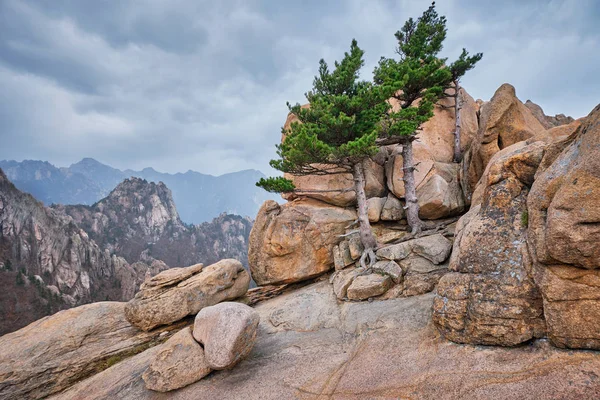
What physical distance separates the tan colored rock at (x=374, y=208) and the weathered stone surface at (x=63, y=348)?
12221mm

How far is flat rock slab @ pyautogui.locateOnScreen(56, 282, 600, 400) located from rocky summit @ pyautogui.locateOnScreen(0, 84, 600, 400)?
4 centimetres

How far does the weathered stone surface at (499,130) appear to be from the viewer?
13.5m

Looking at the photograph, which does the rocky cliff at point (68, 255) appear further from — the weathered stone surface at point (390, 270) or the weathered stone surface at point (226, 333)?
the weathered stone surface at point (390, 270)

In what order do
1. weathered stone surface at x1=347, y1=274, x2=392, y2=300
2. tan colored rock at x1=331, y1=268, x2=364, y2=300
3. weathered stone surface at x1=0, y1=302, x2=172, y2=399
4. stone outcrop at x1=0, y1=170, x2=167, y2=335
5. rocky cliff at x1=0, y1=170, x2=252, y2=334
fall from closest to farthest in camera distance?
weathered stone surface at x1=0, y1=302, x2=172, y2=399 → weathered stone surface at x1=347, y1=274, x2=392, y2=300 → tan colored rock at x1=331, y1=268, x2=364, y2=300 → rocky cliff at x1=0, y1=170, x2=252, y2=334 → stone outcrop at x1=0, y1=170, x2=167, y2=335

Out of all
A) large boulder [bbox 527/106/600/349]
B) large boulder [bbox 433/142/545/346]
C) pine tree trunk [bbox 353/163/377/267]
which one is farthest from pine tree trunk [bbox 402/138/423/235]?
large boulder [bbox 527/106/600/349]

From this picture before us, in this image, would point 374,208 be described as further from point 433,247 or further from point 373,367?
point 373,367

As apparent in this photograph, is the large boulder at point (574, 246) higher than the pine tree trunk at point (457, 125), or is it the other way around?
the pine tree trunk at point (457, 125)

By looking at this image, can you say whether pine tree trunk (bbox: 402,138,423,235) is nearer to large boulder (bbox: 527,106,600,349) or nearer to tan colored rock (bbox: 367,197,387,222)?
tan colored rock (bbox: 367,197,387,222)

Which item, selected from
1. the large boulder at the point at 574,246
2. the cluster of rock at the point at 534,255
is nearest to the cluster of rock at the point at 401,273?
the cluster of rock at the point at 534,255

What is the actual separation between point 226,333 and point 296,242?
22.7ft

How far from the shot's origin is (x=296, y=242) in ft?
46.1

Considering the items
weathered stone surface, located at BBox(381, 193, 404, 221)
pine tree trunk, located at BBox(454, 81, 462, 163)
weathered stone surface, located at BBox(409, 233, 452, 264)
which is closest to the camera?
weathered stone surface, located at BBox(409, 233, 452, 264)

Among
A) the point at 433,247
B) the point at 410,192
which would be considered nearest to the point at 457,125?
the point at 410,192

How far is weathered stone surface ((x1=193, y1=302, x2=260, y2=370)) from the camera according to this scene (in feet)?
24.3
